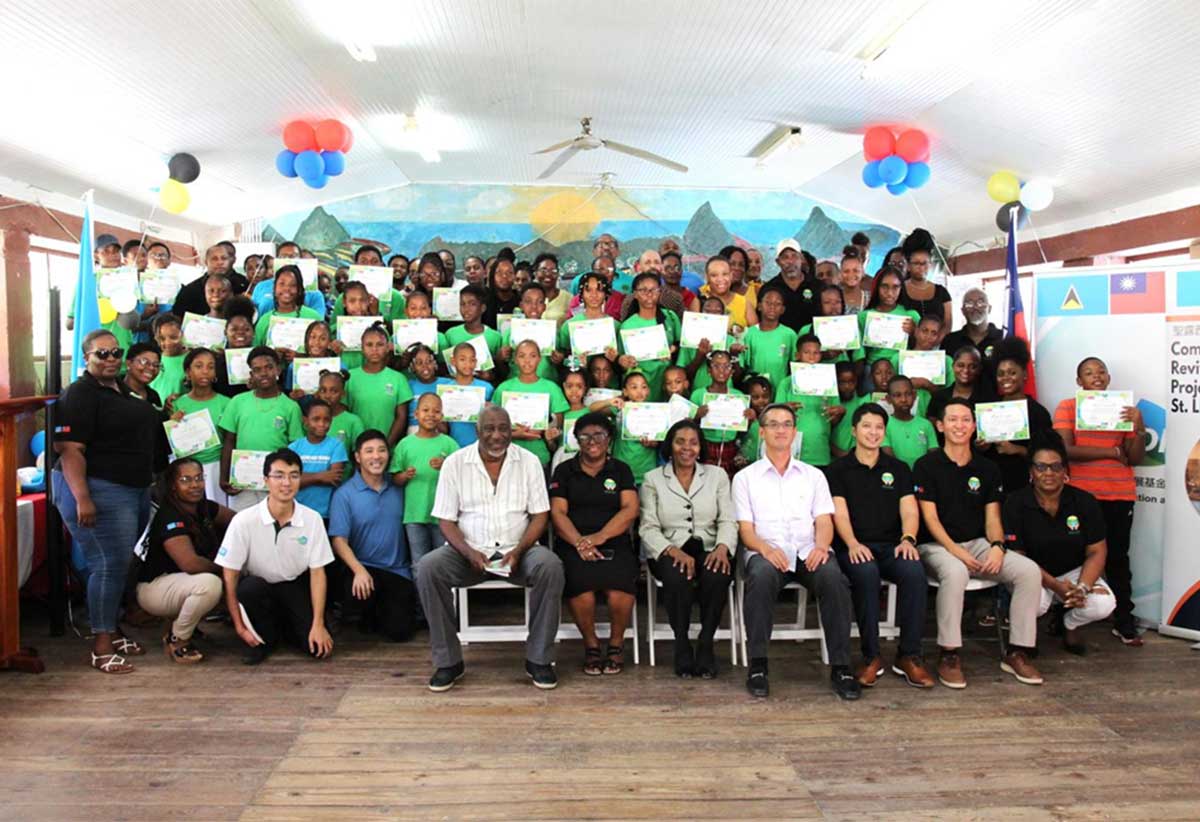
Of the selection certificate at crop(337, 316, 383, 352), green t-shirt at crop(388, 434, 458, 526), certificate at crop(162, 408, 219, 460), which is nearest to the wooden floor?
green t-shirt at crop(388, 434, 458, 526)

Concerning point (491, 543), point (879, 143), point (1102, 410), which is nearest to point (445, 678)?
→ point (491, 543)

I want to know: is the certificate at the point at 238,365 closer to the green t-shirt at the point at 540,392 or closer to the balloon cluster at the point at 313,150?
the green t-shirt at the point at 540,392

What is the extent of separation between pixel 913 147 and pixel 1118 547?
5062 millimetres

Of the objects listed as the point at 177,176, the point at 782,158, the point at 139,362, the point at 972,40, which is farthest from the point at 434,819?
the point at 782,158

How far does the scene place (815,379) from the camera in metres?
4.96

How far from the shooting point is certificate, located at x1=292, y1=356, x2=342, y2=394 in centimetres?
502

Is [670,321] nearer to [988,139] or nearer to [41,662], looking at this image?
[41,662]

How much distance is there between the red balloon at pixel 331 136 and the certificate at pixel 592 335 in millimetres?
4865

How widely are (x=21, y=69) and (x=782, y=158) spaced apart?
326 inches

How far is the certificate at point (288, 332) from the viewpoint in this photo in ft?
17.1

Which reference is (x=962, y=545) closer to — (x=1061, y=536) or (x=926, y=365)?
(x=1061, y=536)

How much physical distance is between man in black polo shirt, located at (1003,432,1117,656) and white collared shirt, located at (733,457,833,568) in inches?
41.8

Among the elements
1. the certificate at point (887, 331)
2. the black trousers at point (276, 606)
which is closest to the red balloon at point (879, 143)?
the certificate at point (887, 331)

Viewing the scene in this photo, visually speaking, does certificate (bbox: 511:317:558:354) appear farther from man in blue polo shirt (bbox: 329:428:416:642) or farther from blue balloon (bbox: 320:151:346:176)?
blue balloon (bbox: 320:151:346:176)
